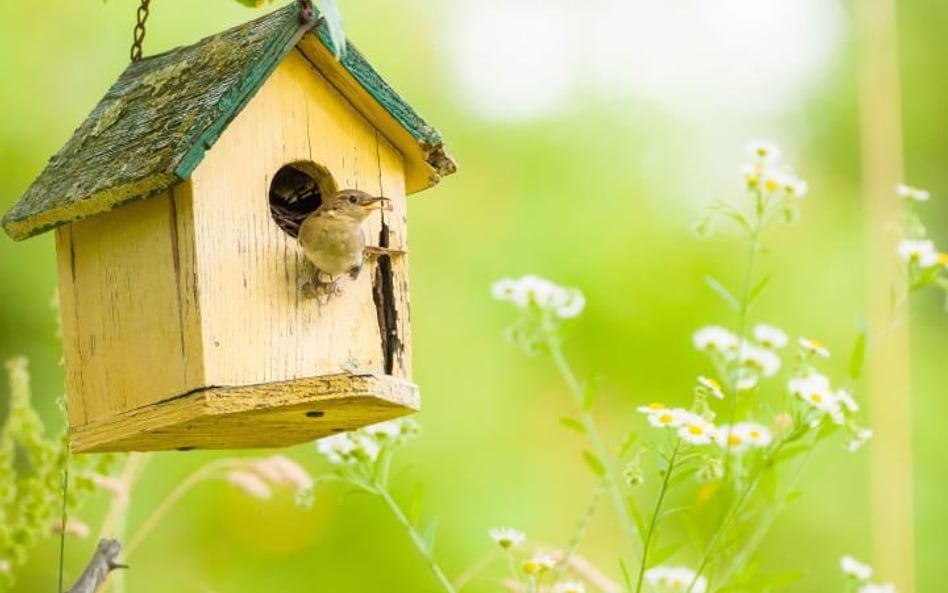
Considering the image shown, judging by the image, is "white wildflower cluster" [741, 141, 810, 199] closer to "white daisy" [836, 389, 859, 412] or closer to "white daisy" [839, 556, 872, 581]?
"white daisy" [836, 389, 859, 412]

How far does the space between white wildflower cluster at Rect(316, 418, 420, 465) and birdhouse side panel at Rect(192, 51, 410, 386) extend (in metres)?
0.14

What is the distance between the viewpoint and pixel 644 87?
17.2 feet

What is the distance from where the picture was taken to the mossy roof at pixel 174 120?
1.98m

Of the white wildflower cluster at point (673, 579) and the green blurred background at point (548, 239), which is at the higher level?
the green blurred background at point (548, 239)

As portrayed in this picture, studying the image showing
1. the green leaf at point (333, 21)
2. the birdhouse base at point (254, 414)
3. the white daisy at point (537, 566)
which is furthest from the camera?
the white daisy at point (537, 566)

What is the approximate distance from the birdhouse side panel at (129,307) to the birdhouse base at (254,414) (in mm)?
23

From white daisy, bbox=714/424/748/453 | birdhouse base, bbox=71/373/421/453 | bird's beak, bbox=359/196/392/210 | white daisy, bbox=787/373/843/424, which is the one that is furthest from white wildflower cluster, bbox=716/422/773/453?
bird's beak, bbox=359/196/392/210

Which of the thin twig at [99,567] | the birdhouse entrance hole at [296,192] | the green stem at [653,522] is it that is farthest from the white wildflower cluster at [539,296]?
the thin twig at [99,567]

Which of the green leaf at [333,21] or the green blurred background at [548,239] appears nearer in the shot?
the green leaf at [333,21]

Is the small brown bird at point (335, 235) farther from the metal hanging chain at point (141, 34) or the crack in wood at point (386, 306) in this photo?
the metal hanging chain at point (141, 34)

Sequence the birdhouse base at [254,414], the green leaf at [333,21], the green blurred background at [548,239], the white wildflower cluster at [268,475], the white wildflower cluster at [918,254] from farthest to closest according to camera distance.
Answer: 1. the green blurred background at [548,239]
2. the white wildflower cluster at [918,254]
3. the white wildflower cluster at [268,475]
4. the birdhouse base at [254,414]
5. the green leaf at [333,21]

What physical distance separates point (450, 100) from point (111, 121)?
272 cm

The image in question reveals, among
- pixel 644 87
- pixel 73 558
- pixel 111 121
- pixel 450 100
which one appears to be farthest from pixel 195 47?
pixel 644 87

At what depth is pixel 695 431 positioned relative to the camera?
2.04 meters
